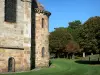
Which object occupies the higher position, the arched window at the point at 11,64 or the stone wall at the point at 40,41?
the stone wall at the point at 40,41

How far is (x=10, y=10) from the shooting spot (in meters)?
29.3

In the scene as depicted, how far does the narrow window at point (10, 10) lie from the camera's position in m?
29.0

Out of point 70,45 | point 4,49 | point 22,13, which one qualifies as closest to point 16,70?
point 4,49

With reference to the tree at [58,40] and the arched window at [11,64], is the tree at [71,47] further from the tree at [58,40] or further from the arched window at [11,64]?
the arched window at [11,64]

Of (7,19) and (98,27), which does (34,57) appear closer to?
(7,19)

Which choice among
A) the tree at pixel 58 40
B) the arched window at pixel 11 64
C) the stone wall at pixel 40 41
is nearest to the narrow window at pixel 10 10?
the arched window at pixel 11 64

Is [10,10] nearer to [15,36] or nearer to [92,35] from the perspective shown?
[15,36]

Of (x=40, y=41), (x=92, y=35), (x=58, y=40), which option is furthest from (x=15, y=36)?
(x=58, y=40)

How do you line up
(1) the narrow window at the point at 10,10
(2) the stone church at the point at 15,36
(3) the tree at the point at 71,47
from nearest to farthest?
1. (2) the stone church at the point at 15,36
2. (1) the narrow window at the point at 10,10
3. (3) the tree at the point at 71,47

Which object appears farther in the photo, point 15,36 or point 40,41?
point 40,41

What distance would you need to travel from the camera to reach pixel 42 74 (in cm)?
2611

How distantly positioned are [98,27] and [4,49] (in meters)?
20.4

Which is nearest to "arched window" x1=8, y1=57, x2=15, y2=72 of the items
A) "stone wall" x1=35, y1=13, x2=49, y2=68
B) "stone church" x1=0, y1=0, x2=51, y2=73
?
"stone church" x1=0, y1=0, x2=51, y2=73

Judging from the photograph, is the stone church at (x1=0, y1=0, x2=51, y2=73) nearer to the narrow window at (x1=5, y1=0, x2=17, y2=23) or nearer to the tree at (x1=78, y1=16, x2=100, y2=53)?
the narrow window at (x1=5, y1=0, x2=17, y2=23)
